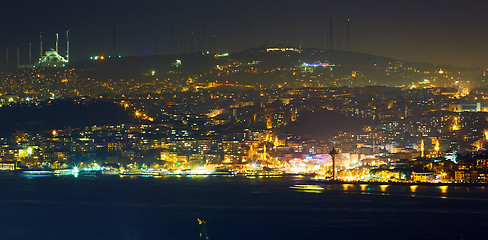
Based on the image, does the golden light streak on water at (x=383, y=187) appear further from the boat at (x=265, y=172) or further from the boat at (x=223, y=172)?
the boat at (x=223, y=172)

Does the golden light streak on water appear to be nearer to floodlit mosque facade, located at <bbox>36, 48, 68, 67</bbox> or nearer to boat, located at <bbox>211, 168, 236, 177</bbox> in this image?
boat, located at <bbox>211, 168, 236, 177</bbox>

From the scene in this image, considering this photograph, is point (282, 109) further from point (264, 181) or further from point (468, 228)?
point (468, 228)

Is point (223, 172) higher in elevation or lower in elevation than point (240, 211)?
higher

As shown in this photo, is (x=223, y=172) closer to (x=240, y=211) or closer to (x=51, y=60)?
(x=240, y=211)

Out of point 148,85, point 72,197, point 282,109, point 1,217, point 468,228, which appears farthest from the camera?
point 148,85

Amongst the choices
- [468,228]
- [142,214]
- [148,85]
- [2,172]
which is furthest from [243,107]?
[468,228]

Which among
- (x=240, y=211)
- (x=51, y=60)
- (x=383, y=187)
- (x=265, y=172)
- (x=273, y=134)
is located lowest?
(x=240, y=211)

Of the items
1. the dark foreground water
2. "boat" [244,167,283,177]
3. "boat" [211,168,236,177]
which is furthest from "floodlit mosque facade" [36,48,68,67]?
the dark foreground water

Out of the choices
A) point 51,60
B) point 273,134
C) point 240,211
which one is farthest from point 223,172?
point 51,60

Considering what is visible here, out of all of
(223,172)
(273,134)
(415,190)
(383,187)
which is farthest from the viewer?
(273,134)
